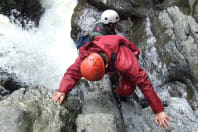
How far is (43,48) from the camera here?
6863 mm

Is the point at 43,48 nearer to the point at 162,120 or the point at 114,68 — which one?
the point at 114,68

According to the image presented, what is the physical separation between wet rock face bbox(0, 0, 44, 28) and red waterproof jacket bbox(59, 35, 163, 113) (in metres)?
5.32

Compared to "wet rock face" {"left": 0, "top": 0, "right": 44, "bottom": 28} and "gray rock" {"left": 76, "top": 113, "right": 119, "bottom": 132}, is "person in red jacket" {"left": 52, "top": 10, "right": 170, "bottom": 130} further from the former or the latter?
"wet rock face" {"left": 0, "top": 0, "right": 44, "bottom": 28}

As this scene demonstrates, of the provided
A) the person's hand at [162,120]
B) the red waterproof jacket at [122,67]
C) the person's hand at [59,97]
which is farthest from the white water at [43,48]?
the person's hand at [162,120]

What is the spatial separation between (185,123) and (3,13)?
23.5ft

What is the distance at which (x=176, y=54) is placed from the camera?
4664 millimetres

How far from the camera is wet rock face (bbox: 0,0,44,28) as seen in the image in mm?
7473

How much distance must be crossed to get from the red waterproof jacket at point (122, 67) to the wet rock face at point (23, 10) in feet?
17.5

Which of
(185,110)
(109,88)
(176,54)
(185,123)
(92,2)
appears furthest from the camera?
(92,2)

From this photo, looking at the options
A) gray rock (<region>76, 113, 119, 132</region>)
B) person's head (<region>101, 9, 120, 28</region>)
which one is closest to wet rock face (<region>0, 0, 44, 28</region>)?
person's head (<region>101, 9, 120, 28</region>)

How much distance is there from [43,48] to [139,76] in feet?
15.4

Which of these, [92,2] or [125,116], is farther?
[92,2]

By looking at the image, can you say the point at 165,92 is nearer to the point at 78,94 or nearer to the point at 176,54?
the point at 176,54

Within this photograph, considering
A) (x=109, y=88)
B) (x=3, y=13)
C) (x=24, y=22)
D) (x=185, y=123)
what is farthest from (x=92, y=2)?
(x=185, y=123)
